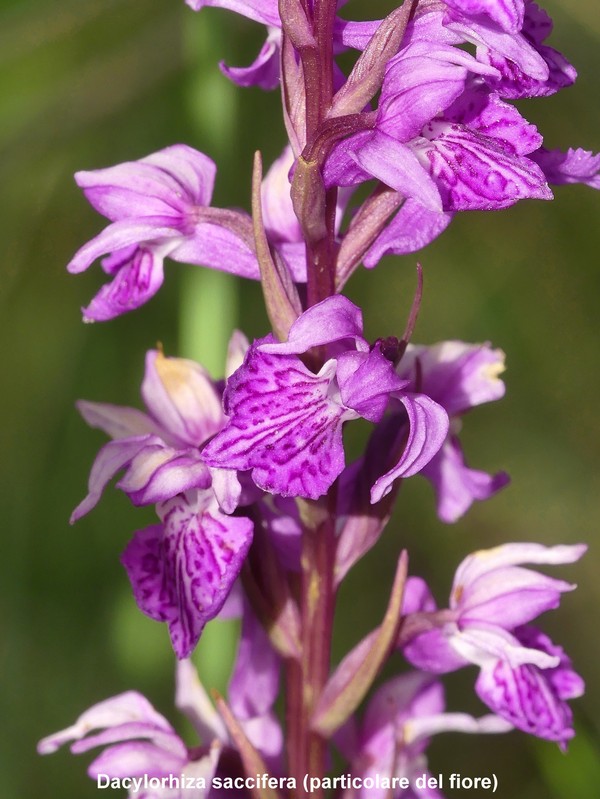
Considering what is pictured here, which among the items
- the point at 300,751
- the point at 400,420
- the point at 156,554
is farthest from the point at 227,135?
the point at 300,751

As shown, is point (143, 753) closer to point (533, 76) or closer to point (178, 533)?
point (178, 533)

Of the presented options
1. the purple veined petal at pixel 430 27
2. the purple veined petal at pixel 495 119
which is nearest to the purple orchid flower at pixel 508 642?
the purple veined petal at pixel 495 119

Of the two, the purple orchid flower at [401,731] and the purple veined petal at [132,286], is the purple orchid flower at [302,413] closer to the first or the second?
the purple veined petal at [132,286]

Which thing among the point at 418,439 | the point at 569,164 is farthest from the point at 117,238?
the point at 569,164

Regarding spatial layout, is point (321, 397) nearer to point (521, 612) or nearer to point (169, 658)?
point (521, 612)

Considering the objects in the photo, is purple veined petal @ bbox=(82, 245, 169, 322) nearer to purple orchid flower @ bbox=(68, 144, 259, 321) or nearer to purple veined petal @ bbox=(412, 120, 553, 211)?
purple orchid flower @ bbox=(68, 144, 259, 321)

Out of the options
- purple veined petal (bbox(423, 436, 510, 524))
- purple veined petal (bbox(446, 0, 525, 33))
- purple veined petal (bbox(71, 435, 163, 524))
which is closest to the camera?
purple veined petal (bbox(446, 0, 525, 33))

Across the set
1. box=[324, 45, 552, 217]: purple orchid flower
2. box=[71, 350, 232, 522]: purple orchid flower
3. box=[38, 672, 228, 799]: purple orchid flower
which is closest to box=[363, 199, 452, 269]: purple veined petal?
box=[324, 45, 552, 217]: purple orchid flower
